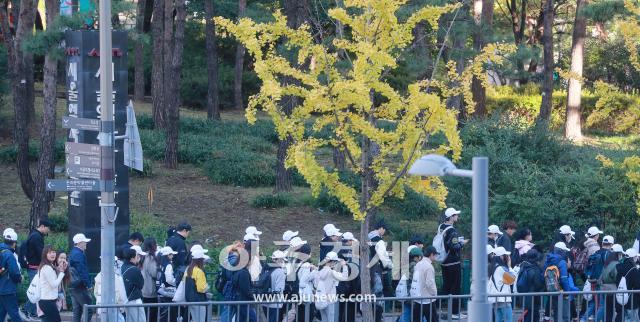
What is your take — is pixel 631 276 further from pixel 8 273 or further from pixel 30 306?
pixel 30 306

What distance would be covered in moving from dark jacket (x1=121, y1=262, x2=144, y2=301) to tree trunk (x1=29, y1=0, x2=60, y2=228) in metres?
8.05

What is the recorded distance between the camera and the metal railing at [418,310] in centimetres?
1264

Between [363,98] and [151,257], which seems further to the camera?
[151,257]

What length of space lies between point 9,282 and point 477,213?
8123 mm

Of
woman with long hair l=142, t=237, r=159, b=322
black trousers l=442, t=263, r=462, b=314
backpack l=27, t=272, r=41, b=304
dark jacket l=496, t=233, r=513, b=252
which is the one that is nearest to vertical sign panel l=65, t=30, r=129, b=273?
woman with long hair l=142, t=237, r=159, b=322

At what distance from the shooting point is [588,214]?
19328 mm

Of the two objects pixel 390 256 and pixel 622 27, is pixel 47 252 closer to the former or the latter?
pixel 390 256

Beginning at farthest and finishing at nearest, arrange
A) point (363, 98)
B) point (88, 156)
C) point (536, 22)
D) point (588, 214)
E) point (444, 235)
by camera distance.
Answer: point (536, 22), point (588, 214), point (444, 235), point (88, 156), point (363, 98)

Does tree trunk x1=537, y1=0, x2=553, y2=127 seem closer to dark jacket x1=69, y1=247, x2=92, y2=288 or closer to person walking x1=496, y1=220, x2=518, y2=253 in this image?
person walking x1=496, y1=220, x2=518, y2=253

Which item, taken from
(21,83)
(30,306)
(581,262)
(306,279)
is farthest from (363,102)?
(21,83)

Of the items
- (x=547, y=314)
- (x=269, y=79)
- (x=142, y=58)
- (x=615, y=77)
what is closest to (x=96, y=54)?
(x=269, y=79)

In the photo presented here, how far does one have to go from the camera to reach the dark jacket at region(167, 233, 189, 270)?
1474cm

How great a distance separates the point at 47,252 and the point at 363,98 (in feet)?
15.1

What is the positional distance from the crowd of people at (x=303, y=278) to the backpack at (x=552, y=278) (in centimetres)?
1
